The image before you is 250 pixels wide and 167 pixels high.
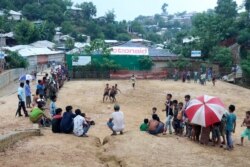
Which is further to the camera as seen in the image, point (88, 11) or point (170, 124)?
point (88, 11)

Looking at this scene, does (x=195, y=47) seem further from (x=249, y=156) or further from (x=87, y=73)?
(x=249, y=156)

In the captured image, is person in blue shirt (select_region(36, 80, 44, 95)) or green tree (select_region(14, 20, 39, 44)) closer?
person in blue shirt (select_region(36, 80, 44, 95))

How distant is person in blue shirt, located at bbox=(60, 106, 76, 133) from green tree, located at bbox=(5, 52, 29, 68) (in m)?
27.7

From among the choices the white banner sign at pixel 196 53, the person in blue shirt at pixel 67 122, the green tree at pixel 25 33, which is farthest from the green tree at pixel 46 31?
the person in blue shirt at pixel 67 122

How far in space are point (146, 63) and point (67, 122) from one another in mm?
28074

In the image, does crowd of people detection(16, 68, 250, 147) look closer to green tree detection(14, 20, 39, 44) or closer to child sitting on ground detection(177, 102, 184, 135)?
child sitting on ground detection(177, 102, 184, 135)

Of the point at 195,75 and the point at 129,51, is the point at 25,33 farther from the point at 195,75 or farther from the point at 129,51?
the point at 195,75

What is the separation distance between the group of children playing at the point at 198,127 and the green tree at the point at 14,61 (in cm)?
2766

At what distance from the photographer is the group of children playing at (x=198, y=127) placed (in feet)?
40.4

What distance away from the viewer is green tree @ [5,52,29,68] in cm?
3859

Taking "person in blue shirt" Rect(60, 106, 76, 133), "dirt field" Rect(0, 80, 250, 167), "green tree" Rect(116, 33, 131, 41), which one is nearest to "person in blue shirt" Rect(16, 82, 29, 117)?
"dirt field" Rect(0, 80, 250, 167)

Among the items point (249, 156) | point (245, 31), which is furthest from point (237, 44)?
point (249, 156)

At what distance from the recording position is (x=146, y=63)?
131ft

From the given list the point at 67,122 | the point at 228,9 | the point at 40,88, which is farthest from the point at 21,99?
the point at 228,9
